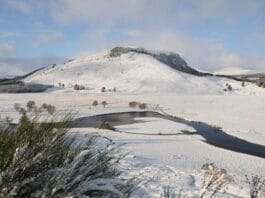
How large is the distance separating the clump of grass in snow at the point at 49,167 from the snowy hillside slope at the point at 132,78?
99.1m

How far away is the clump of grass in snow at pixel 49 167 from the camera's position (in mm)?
3596

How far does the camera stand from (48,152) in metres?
4.04

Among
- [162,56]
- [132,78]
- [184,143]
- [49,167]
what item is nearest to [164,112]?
[184,143]

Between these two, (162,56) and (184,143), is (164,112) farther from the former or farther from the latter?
(162,56)

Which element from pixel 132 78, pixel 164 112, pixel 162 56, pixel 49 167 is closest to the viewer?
pixel 49 167

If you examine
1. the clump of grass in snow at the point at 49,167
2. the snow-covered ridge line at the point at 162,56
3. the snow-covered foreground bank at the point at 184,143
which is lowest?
the snow-covered foreground bank at the point at 184,143

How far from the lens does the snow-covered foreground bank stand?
16172mm

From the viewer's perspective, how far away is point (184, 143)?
32875 mm

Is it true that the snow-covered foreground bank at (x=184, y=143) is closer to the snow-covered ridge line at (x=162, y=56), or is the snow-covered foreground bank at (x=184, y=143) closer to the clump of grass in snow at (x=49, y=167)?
the clump of grass in snow at (x=49, y=167)

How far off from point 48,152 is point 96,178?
0.57 m

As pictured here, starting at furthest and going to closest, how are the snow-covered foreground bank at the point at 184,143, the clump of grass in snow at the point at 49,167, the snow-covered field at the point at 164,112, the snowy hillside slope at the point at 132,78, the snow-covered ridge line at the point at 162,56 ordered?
the snow-covered ridge line at the point at 162,56 < the snowy hillside slope at the point at 132,78 < the snow-covered field at the point at 164,112 < the snow-covered foreground bank at the point at 184,143 < the clump of grass in snow at the point at 49,167

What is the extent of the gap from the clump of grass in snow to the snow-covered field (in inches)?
33.1

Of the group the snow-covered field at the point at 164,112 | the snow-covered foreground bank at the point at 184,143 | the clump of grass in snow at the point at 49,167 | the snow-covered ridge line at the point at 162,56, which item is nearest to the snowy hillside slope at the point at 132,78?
the snow-covered field at the point at 164,112

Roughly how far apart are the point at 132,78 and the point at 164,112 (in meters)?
62.3
